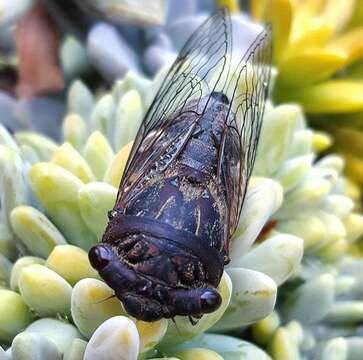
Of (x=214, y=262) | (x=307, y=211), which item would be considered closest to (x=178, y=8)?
(x=307, y=211)

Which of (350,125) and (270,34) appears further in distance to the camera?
(350,125)

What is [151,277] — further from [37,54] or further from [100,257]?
[37,54]

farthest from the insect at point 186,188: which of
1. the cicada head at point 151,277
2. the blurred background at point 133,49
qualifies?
the blurred background at point 133,49

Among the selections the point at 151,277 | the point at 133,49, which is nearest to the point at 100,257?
the point at 151,277

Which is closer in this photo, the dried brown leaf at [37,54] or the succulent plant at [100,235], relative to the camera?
the succulent plant at [100,235]

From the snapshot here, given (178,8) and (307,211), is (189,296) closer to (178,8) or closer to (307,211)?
(307,211)

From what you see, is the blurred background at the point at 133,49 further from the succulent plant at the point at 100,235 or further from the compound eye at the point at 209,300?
the compound eye at the point at 209,300

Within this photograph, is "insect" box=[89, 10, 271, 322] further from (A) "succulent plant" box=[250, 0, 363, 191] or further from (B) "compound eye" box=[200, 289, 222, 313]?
(A) "succulent plant" box=[250, 0, 363, 191]

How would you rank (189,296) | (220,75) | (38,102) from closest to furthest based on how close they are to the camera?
(189,296) → (220,75) → (38,102)
